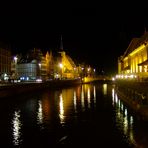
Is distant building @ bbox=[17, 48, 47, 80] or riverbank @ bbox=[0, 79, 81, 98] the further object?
distant building @ bbox=[17, 48, 47, 80]

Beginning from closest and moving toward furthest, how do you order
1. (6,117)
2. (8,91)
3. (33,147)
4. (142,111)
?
(33,147) → (142,111) → (6,117) → (8,91)

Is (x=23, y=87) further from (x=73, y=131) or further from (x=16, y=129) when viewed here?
(x=73, y=131)

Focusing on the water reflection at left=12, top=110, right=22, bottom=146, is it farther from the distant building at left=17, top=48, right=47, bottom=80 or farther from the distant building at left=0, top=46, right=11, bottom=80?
the distant building at left=17, top=48, right=47, bottom=80

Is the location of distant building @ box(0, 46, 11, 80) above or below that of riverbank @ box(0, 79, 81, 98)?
above

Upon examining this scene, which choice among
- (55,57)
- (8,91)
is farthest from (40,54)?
(8,91)

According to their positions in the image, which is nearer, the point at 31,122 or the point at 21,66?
the point at 31,122

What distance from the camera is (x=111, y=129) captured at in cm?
2862

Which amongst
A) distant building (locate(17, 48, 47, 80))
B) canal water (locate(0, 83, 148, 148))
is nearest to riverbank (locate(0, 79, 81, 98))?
canal water (locate(0, 83, 148, 148))

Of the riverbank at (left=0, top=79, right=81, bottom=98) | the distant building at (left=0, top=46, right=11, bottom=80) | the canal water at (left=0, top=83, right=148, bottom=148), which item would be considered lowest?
the canal water at (left=0, top=83, right=148, bottom=148)

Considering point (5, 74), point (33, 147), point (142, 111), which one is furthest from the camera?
point (5, 74)

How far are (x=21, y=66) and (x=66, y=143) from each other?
140m

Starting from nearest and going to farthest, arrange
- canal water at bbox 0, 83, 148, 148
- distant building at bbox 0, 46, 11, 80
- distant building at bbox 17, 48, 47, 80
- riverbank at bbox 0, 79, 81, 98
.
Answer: canal water at bbox 0, 83, 148, 148 < riverbank at bbox 0, 79, 81, 98 < distant building at bbox 0, 46, 11, 80 < distant building at bbox 17, 48, 47, 80

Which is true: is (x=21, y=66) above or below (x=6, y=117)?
above

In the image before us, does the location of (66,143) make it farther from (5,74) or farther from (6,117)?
(5,74)
